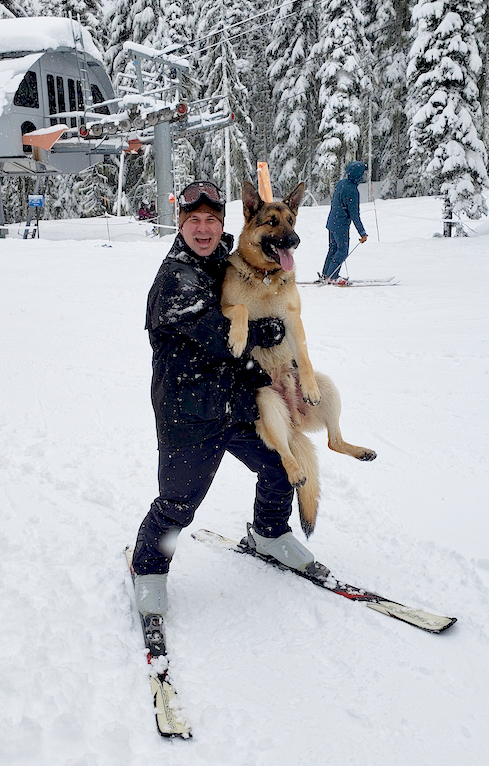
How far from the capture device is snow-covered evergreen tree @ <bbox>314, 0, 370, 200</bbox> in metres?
20.9

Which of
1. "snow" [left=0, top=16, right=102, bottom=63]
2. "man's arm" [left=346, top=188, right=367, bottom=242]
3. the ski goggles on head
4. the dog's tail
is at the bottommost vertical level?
the dog's tail

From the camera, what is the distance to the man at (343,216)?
8.91 meters

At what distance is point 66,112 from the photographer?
17562mm

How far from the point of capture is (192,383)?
224 cm

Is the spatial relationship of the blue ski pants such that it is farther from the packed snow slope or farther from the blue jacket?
the packed snow slope

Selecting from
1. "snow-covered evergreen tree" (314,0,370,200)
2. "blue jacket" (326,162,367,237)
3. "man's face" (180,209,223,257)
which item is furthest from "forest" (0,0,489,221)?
"man's face" (180,209,223,257)

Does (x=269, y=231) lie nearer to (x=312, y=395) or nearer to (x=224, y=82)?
(x=312, y=395)

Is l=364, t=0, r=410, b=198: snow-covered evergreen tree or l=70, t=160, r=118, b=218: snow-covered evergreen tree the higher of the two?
l=364, t=0, r=410, b=198: snow-covered evergreen tree

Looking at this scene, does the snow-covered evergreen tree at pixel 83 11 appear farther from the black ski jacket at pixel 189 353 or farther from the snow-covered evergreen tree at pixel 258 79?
the black ski jacket at pixel 189 353

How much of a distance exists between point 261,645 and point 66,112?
19217 millimetres

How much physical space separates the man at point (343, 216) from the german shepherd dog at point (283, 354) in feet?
21.1

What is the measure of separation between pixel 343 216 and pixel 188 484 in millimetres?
7582

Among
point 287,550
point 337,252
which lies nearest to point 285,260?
point 287,550

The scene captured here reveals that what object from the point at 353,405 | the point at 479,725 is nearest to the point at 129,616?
the point at 479,725
